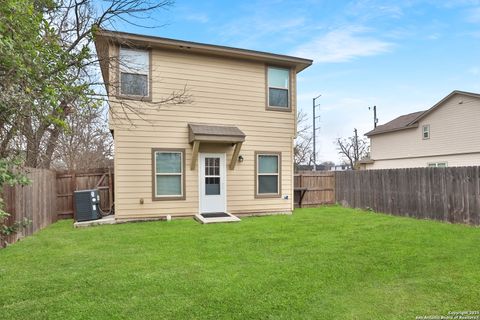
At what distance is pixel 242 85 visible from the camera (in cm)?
955

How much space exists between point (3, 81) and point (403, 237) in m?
6.95

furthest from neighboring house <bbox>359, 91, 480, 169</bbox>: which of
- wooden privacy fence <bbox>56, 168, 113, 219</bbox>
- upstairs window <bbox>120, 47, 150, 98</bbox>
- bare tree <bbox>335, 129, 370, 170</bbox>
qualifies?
wooden privacy fence <bbox>56, 168, 113, 219</bbox>

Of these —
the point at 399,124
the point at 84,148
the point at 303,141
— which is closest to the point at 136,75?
the point at 84,148

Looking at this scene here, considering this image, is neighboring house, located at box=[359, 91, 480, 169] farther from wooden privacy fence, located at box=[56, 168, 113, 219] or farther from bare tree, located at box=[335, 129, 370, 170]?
wooden privacy fence, located at box=[56, 168, 113, 219]

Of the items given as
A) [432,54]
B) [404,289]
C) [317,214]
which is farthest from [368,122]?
[404,289]

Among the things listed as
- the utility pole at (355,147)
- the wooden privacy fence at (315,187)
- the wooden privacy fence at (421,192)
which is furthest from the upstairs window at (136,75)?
the utility pole at (355,147)

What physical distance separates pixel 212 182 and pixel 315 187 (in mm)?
4995

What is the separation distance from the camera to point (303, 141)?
30.3 m

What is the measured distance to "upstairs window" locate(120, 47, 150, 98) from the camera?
8.41 m

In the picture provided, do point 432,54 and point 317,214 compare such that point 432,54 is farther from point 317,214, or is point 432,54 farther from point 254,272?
point 254,272

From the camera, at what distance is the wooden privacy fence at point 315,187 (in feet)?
40.0

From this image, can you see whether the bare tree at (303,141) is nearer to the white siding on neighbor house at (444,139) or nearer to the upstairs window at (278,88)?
the white siding on neighbor house at (444,139)

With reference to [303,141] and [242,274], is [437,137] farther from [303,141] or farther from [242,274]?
[242,274]

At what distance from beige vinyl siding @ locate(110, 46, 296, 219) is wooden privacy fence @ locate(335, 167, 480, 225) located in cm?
308
